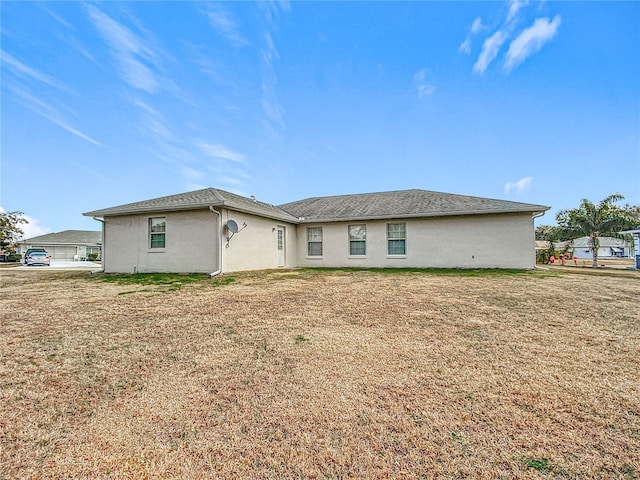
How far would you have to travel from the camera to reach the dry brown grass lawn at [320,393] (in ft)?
6.23

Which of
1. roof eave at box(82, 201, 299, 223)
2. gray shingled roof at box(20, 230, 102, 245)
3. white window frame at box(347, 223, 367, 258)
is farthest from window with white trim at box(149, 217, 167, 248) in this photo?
gray shingled roof at box(20, 230, 102, 245)

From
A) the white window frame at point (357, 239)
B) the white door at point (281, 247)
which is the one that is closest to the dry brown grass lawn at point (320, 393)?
the white door at point (281, 247)

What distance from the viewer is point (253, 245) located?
1245 cm

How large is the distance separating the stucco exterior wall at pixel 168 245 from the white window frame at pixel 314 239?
5.64m

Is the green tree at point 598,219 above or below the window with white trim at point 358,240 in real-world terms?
above

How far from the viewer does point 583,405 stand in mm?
2496

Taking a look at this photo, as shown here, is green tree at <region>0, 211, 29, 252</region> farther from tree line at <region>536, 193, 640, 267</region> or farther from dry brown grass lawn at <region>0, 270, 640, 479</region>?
tree line at <region>536, 193, 640, 267</region>

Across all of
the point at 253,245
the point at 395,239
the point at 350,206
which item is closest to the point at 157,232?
the point at 253,245

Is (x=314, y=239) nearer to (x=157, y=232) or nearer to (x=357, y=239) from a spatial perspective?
(x=357, y=239)

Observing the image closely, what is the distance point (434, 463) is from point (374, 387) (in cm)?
100

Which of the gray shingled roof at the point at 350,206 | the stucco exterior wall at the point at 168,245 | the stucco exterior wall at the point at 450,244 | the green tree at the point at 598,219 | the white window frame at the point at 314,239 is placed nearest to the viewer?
the stucco exterior wall at the point at 168,245

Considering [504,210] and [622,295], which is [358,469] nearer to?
[622,295]

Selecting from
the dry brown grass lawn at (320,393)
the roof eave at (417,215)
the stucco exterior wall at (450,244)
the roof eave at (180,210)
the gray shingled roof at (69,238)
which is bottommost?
the dry brown grass lawn at (320,393)

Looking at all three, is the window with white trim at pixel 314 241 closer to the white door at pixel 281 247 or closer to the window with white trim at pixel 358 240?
the white door at pixel 281 247
